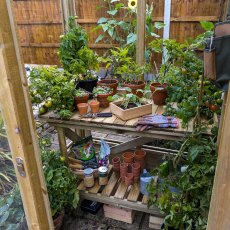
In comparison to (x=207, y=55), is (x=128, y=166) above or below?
below

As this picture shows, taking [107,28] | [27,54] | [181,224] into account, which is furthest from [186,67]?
[27,54]

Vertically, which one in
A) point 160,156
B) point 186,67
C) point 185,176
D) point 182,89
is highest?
point 186,67

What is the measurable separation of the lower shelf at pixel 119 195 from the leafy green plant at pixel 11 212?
30.4 inches

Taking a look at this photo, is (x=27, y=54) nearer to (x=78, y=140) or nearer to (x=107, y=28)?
(x=107, y=28)

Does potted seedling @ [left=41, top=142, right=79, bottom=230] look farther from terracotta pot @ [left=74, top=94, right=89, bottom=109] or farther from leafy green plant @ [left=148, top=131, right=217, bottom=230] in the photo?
leafy green plant @ [left=148, top=131, right=217, bottom=230]

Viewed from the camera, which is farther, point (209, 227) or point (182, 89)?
point (182, 89)

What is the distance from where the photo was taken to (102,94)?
1.95 m

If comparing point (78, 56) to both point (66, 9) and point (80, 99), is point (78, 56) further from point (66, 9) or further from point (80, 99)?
point (66, 9)

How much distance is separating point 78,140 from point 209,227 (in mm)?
1567

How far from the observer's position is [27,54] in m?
5.28

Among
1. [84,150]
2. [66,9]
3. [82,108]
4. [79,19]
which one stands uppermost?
[66,9]

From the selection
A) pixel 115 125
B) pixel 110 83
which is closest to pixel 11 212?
pixel 115 125

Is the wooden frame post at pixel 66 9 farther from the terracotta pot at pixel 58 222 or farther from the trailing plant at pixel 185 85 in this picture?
the terracotta pot at pixel 58 222

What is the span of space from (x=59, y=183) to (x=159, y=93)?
108 centimetres
